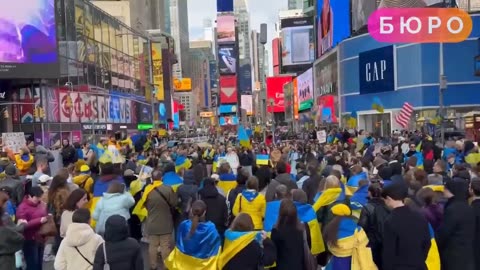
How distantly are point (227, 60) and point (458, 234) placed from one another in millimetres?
151090

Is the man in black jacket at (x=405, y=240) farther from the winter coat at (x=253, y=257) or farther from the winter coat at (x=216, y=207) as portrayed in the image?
the winter coat at (x=216, y=207)

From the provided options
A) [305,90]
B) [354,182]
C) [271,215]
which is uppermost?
[305,90]

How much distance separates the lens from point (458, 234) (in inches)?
257

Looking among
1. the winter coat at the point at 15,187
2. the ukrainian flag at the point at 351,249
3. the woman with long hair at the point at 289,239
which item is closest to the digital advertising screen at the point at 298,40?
the winter coat at the point at 15,187

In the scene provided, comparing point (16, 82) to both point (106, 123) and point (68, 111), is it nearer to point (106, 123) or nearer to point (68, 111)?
point (68, 111)

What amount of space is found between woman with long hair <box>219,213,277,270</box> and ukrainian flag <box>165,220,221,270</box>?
4.0 inches

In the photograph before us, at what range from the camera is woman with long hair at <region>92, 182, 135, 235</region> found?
836 cm

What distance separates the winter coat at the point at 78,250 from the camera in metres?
6.17

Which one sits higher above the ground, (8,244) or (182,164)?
(182,164)

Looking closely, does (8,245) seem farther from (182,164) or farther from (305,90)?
(305,90)

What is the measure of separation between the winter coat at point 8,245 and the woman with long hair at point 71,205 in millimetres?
1112

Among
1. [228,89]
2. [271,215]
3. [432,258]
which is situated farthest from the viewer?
[228,89]

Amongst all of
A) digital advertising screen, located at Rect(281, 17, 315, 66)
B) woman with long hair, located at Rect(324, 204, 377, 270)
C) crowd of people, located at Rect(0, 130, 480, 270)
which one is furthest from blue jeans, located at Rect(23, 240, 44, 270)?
digital advertising screen, located at Rect(281, 17, 315, 66)

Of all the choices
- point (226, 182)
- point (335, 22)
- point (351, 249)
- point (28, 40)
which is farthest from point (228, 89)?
point (351, 249)
